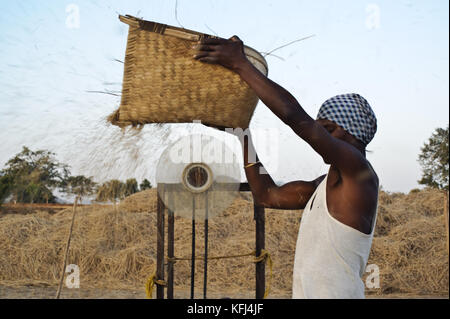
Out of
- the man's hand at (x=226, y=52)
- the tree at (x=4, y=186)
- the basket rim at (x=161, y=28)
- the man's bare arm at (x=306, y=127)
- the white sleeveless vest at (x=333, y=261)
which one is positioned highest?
the tree at (x=4, y=186)

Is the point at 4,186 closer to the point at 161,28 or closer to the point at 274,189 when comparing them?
the point at 274,189

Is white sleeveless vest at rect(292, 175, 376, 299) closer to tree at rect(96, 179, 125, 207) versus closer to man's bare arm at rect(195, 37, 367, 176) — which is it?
man's bare arm at rect(195, 37, 367, 176)

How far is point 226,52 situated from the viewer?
4.11ft

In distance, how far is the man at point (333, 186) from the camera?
113 cm

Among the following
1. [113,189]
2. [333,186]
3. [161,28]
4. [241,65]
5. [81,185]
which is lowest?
[333,186]

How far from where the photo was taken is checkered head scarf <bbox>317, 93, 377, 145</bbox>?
1.21m

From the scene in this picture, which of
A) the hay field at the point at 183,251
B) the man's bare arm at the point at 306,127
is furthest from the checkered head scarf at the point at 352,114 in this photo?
the hay field at the point at 183,251

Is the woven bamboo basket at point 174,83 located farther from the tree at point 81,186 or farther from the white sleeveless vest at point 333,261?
the tree at point 81,186

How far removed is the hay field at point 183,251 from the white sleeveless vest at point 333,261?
180 inches

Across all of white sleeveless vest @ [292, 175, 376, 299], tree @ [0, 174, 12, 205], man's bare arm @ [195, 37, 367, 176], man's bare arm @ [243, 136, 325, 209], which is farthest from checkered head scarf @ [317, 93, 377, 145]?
tree @ [0, 174, 12, 205]

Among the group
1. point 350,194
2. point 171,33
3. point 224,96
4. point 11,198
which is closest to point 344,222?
point 350,194

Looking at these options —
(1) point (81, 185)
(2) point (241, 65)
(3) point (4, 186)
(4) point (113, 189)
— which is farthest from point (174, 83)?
(3) point (4, 186)

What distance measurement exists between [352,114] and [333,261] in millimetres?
449
